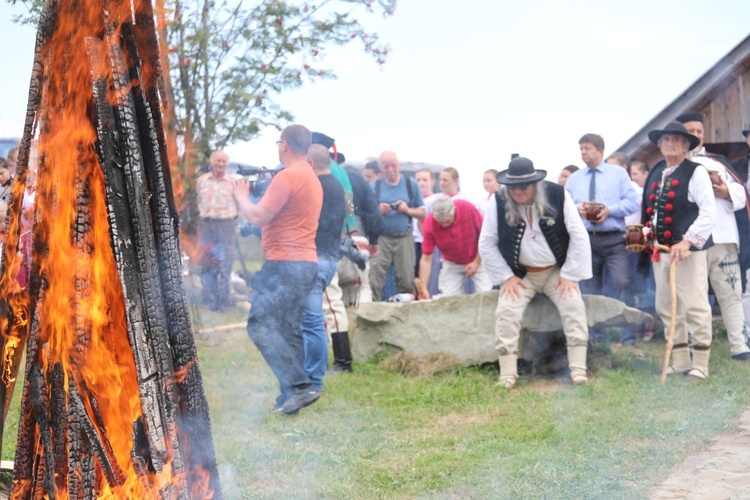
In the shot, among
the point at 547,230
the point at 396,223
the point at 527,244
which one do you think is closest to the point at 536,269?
the point at 527,244

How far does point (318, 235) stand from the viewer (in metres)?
6.73

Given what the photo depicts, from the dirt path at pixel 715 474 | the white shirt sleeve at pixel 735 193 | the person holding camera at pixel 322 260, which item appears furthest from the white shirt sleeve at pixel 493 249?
the dirt path at pixel 715 474

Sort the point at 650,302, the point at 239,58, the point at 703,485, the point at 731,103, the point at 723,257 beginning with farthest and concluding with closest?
the point at 731,103 < the point at 650,302 < the point at 723,257 < the point at 239,58 < the point at 703,485

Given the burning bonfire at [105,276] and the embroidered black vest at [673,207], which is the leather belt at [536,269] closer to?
the embroidered black vest at [673,207]

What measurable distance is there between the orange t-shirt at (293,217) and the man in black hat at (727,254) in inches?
145

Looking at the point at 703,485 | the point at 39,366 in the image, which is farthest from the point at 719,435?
the point at 39,366

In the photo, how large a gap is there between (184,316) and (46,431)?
2.00 feet

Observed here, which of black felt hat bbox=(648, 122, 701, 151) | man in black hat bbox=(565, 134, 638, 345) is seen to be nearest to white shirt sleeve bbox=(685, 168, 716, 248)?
black felt hat bbox=(648, 122, 701, 151)

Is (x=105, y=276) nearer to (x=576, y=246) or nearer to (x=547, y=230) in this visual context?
(x=547, y=230)

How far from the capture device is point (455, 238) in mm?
8719

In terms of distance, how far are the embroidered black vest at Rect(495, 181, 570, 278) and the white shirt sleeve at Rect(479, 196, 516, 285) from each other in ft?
0.13

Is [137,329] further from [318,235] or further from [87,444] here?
[318,235]

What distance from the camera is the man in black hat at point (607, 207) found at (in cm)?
855

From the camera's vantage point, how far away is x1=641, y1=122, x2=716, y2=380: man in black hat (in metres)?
6.78
